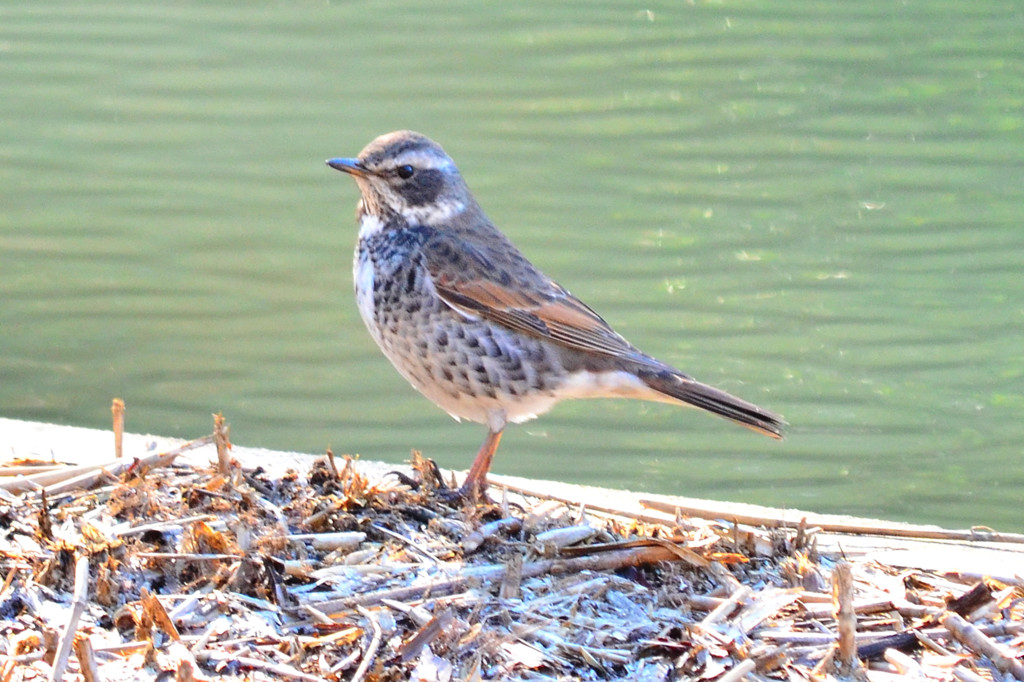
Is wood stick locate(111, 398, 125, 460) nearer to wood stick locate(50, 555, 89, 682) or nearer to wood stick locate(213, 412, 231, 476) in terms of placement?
wood stick locate(213, 412, 231, 476)

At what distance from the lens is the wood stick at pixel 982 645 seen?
129 inches

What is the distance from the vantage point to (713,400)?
473cm

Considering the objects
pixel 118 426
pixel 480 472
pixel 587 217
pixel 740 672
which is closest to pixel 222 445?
pixel 118 426

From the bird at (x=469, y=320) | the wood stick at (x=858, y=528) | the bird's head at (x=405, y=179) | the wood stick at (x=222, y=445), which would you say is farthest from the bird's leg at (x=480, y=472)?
the bird's head at (x=405, y=179)

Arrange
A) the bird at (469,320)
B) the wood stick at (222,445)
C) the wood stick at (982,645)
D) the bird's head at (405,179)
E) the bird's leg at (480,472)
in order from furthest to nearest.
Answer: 1. the bird's head at (405,179)
2. the bird at (469,320)
3. the bird's leg at (480,472)
4. the wood stick at (222,445)
5. the wood stick at (982,645)

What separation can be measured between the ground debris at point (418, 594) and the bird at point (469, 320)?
0.69 m

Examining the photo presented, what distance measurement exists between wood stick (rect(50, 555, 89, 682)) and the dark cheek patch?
2.00m

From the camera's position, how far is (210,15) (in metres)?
8.86

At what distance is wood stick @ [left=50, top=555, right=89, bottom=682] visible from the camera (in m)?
2.92

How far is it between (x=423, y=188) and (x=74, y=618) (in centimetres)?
233

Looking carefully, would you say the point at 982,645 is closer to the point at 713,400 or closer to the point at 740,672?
the point at 740,672

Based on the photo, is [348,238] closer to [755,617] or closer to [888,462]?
[888,462]

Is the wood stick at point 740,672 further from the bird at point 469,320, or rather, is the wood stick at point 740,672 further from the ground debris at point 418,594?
the bird at point 469,320

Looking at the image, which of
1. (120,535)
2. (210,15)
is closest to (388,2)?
(210,15)
